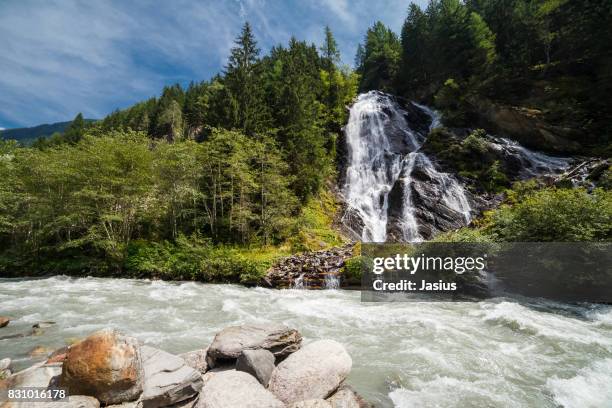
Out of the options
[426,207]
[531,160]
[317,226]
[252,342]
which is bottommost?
[252,342]

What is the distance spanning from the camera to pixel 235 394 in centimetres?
434

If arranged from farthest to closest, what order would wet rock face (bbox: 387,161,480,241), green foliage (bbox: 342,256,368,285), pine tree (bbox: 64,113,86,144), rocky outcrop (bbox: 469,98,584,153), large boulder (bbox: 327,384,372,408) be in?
pine tree (bbox: 64,113,86,144) → rocky outcrop (bbox: 469,98,584,153) → wet rock face (bbox: 387,161,480,241) → green foliage (bbox: 342,256,368,285) → large boulder (bbox: 327,384,372,408)

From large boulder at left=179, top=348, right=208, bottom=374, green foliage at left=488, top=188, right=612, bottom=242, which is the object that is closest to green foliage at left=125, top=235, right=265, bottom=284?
large boulder at left=179, top=348, right=208, bottom=374

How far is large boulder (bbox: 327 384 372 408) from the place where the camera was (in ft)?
15.6

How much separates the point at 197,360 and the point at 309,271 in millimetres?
10206

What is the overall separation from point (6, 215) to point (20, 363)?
872 inches

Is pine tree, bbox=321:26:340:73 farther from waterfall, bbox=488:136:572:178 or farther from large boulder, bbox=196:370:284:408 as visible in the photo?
large boulder, bbox=196:370:284:408

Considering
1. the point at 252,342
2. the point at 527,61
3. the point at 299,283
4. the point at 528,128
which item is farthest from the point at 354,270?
the point at 527,61

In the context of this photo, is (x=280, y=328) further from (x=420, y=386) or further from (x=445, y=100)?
(x=445, y=100)

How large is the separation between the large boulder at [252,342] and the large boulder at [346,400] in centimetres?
133

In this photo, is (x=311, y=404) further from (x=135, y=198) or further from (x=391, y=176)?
(x=391, y=176)

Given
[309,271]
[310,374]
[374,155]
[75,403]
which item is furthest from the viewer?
[374,155]

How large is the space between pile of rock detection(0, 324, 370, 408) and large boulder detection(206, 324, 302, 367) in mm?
26

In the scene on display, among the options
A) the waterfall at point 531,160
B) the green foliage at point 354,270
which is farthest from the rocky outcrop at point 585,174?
the green foliage at point 354,270
